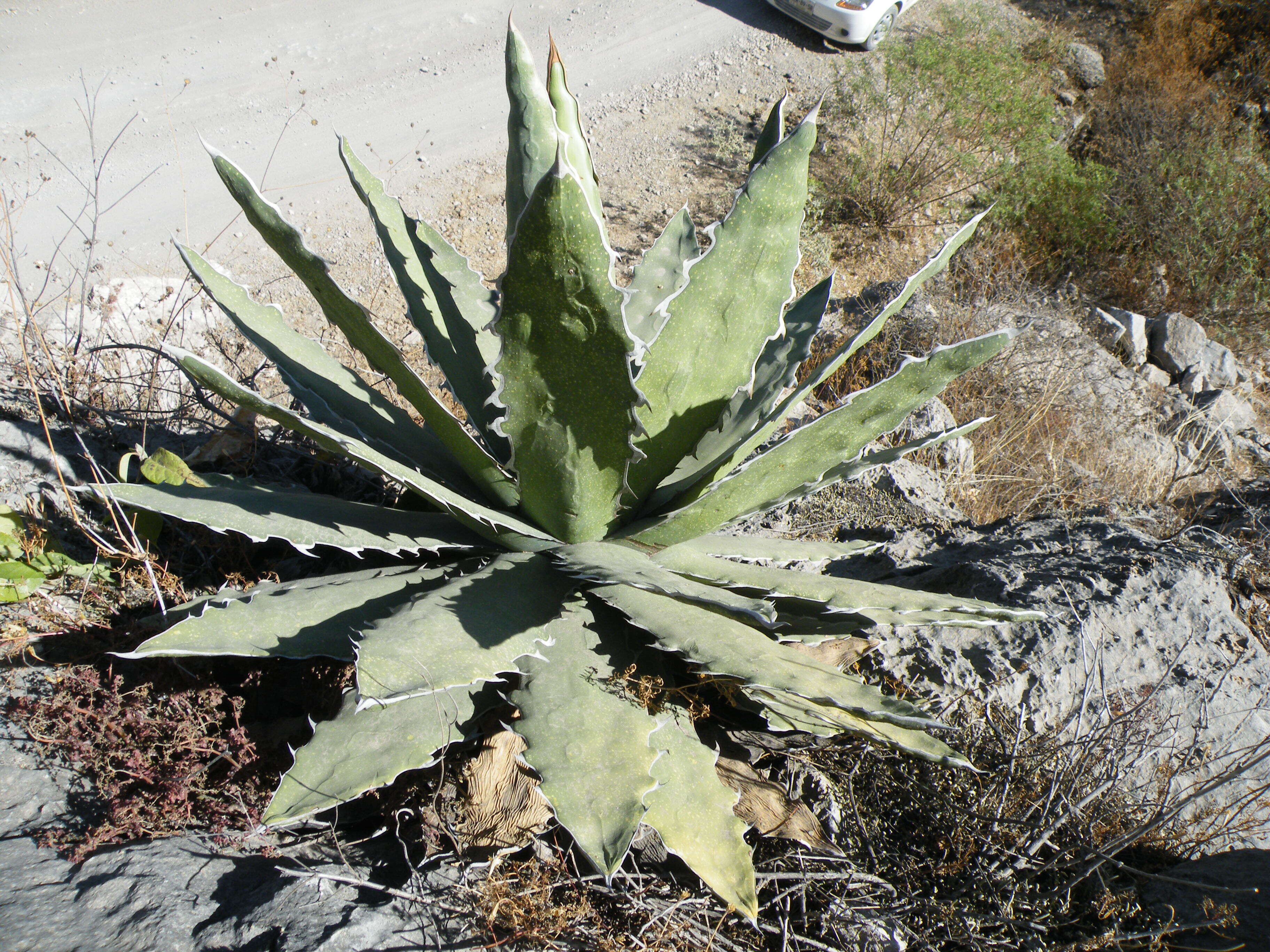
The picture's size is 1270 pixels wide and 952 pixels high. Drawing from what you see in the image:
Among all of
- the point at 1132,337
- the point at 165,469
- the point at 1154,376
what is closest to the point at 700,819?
the point at 165,469

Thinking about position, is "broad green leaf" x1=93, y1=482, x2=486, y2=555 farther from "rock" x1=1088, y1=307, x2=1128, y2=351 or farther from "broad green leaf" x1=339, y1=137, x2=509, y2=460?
"rock" x1=1088, y1=307, x2=1128, y2=351

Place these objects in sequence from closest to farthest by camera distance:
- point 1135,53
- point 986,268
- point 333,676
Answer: point 333,676 → point 986,268 → point 1135,53

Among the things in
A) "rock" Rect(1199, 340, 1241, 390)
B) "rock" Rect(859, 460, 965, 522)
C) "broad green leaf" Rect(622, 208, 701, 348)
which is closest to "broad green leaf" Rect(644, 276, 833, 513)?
"broad green leaf" Rect(622, 208, 701, 348)

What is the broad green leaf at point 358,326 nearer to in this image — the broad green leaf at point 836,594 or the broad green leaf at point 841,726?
the broad green leaf at point 836,594

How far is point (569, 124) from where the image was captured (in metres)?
1.62

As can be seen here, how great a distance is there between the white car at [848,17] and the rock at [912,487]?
7.12 metres

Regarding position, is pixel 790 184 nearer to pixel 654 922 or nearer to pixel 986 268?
pixel 654 922

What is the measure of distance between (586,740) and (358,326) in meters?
0.91

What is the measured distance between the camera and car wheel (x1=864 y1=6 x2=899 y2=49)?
26.9 ft

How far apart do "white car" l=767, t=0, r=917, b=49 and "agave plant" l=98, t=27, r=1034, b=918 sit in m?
7.62

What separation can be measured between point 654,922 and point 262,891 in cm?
69

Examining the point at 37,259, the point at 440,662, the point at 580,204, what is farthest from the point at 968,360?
the point at 37,259

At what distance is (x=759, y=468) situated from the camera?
1608 millimetres

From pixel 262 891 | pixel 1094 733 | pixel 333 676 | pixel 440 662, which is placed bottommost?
pixel 1094 733
